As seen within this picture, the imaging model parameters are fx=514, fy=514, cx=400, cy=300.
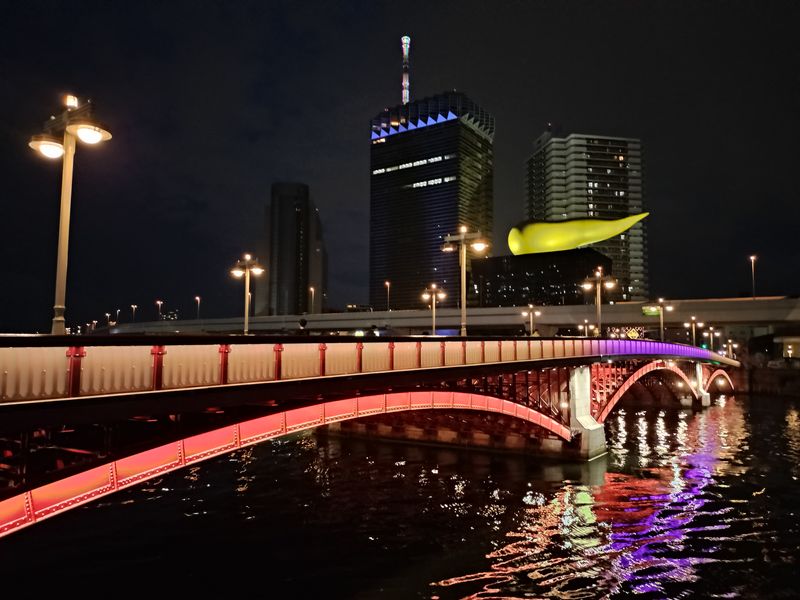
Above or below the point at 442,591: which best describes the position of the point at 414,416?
above

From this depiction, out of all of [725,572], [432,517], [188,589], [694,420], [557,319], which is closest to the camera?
[188,589]

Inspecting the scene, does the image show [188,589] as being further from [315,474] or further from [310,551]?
[315,474]

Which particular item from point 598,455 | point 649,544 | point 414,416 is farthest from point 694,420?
point 649,544

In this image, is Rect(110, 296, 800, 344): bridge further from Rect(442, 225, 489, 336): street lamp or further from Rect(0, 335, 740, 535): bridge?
Rect(0, 335, 740, 535): bridge

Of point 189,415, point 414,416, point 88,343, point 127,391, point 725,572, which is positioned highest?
point 88,343

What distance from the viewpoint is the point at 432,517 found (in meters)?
24.8

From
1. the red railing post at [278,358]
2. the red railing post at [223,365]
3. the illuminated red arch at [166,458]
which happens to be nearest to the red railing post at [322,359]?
the illuminated red arch at [166,458]

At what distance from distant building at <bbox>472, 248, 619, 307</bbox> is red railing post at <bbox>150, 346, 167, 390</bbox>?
155m

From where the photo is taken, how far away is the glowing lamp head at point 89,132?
995cm

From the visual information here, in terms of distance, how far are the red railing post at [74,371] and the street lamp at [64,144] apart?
1446 millimetres

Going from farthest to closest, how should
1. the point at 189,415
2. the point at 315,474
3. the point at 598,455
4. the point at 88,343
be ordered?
the point at 598,455 < the point at 315,474 < the point at 189,415 < the point at 88,343

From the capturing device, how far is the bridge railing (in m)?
8.33

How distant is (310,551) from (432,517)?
660 centimetres

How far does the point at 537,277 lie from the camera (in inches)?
6762
